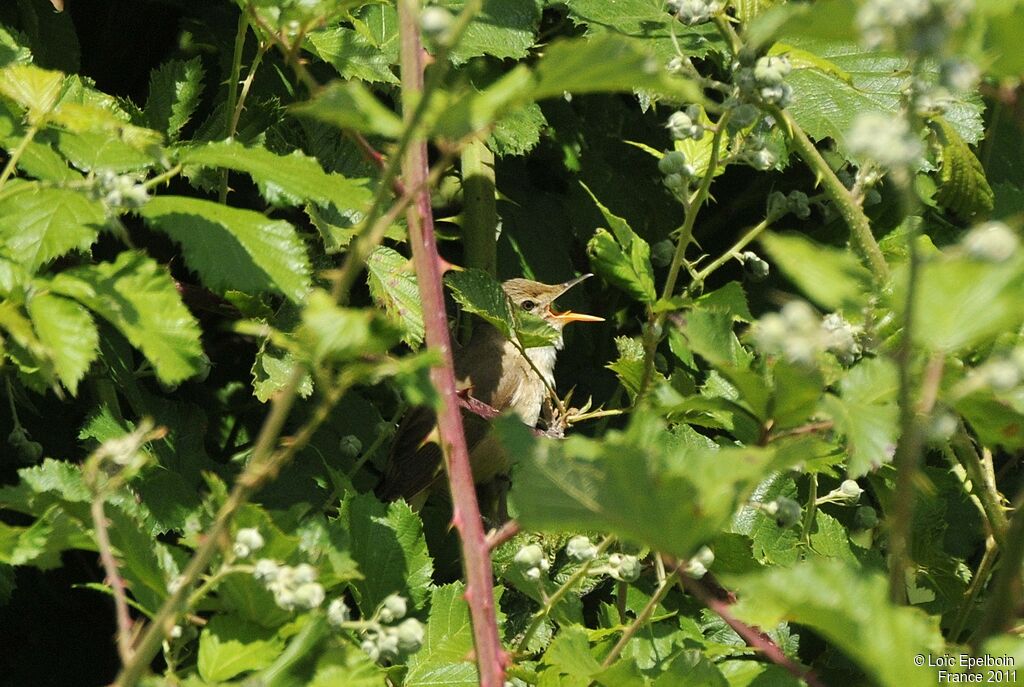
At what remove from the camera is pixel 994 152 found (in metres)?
3.49

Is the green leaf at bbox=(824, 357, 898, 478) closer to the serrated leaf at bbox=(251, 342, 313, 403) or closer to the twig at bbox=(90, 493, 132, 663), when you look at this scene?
the twig at bbox=(90, 493, 132, 663)

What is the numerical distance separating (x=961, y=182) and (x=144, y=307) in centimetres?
206

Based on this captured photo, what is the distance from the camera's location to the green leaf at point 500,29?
2.87 metres

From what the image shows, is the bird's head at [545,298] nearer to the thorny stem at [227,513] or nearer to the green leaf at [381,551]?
the green leaf at [381,551]

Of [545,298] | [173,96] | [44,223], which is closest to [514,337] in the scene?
[173,96]

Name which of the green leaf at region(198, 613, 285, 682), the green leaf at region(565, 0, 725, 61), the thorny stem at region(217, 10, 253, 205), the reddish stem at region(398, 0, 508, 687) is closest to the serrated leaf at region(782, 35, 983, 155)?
the green leaf at region(565, 0, 725, 61)

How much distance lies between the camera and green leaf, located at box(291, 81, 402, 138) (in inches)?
47.1

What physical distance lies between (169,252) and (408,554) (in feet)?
4.30

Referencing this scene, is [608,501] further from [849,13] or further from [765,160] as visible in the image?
[765,160]

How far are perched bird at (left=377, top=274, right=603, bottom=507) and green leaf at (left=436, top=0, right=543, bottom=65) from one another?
Result: 0.79 metres

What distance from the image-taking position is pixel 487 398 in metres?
4.46

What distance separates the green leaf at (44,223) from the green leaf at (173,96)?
75cm

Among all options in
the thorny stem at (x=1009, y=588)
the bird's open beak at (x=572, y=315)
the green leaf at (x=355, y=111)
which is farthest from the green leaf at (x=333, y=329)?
the bird's open beak at (x=572, y=315)

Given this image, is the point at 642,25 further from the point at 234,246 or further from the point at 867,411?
the point at 867,411
